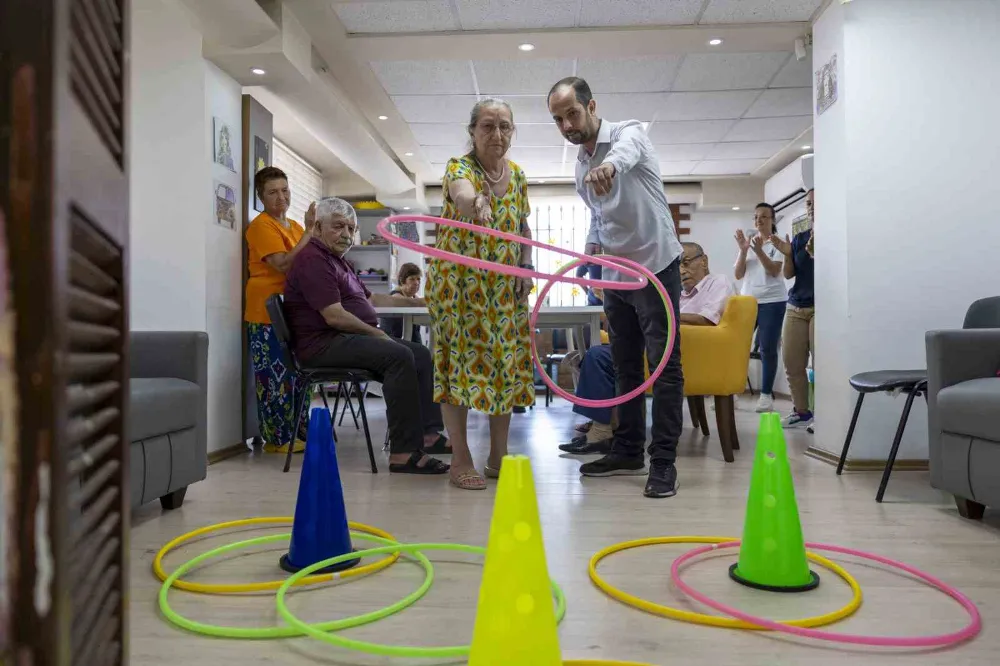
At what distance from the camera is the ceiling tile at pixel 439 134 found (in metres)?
6.12

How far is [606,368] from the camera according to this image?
3.78 metres

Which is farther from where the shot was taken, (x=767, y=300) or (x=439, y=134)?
(x=439, y=134)

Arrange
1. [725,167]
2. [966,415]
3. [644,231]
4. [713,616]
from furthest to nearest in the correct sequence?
[725,167] < [644,231] < [966,415] < [713,616]

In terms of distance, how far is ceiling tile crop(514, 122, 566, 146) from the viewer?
6.15 m

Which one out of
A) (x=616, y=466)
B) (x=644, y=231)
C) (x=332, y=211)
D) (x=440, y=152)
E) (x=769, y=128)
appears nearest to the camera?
(x=644, y=231)

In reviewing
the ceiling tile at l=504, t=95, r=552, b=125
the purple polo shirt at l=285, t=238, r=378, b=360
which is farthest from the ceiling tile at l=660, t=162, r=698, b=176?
the purple polo shirt at l=285, t=238, r=378, b=360

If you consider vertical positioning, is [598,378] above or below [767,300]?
below

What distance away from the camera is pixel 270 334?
368 centimetres

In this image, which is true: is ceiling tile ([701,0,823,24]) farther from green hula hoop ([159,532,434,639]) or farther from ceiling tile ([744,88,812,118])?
green hula hoop ([159,532,434,639])

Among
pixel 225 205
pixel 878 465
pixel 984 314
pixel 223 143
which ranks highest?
pixel 223 143

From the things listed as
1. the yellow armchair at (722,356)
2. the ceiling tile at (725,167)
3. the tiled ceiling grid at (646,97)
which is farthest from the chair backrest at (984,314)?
the ceiling tile at (725,167)

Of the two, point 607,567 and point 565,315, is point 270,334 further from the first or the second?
point 607,567

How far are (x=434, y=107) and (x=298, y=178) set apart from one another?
261 centimetres

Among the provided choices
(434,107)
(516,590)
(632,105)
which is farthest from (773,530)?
(434,107)
